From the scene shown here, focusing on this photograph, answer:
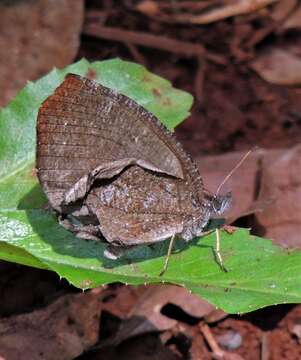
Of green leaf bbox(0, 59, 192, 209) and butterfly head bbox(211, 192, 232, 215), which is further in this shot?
green leaf bbox(0, 59, 192, 209)

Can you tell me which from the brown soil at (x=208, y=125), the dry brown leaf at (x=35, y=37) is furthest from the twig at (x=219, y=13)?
the dry brown leaf at (x=35, y=37)

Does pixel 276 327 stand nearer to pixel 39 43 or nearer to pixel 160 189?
pixel 160 189

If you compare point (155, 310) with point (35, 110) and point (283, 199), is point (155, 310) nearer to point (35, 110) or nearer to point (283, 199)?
point (283, 199)

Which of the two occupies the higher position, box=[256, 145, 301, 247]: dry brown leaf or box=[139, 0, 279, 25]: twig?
box=[139, 0, 279, 25]: twig

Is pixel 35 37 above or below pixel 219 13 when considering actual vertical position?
below

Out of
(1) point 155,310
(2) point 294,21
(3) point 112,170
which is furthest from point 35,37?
(3) point 112,170

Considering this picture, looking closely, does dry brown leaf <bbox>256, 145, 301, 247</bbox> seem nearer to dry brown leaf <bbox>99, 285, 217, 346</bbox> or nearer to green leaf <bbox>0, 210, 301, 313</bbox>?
dry brown leaf <bbox>99, 285, 217, 346</bbox>

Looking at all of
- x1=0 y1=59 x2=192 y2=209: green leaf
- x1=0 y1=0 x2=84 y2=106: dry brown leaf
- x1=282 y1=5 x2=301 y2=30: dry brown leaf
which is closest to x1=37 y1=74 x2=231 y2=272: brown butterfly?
x1=0 y1=59 x2=192 y2=209: green leaf
